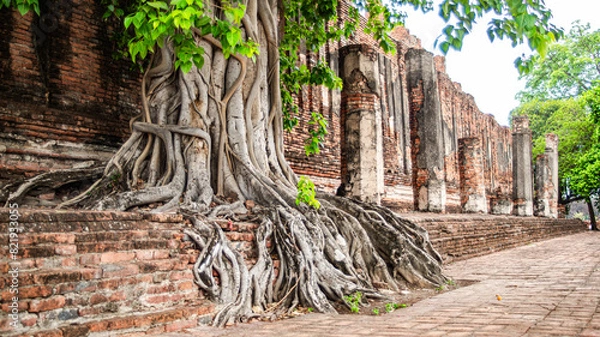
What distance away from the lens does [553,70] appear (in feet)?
A: 96.9

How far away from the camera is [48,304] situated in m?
3.06

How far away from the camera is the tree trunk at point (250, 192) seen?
4.52 metres

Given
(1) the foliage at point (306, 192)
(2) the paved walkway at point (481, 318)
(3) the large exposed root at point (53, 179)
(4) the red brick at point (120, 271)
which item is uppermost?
(3) the large exposed root at point (53, 179)

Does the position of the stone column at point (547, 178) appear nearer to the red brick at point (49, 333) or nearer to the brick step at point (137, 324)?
the brick step at point (137, 324)

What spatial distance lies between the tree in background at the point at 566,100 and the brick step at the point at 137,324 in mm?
22411

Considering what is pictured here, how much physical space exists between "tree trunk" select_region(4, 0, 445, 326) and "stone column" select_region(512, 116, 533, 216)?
18.0 m

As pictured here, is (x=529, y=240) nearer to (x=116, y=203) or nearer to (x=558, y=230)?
(x=558, y=230)

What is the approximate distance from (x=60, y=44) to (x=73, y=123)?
967 mm

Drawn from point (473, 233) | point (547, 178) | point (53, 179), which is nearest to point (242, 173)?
point (53, 179)

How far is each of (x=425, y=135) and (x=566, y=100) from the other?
18.4m

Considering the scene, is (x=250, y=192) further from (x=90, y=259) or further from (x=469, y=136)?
(x=469, y=136)

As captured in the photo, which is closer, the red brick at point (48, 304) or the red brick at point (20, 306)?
the red brick at point (20, 306)

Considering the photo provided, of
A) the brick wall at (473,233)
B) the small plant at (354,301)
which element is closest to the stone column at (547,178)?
the brick wall at (473,233)

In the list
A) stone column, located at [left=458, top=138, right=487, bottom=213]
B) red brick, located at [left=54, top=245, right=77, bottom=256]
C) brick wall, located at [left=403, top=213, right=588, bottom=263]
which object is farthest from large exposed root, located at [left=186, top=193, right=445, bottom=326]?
stone column, located at [left=458, top=138, right=487, bottom=213]
